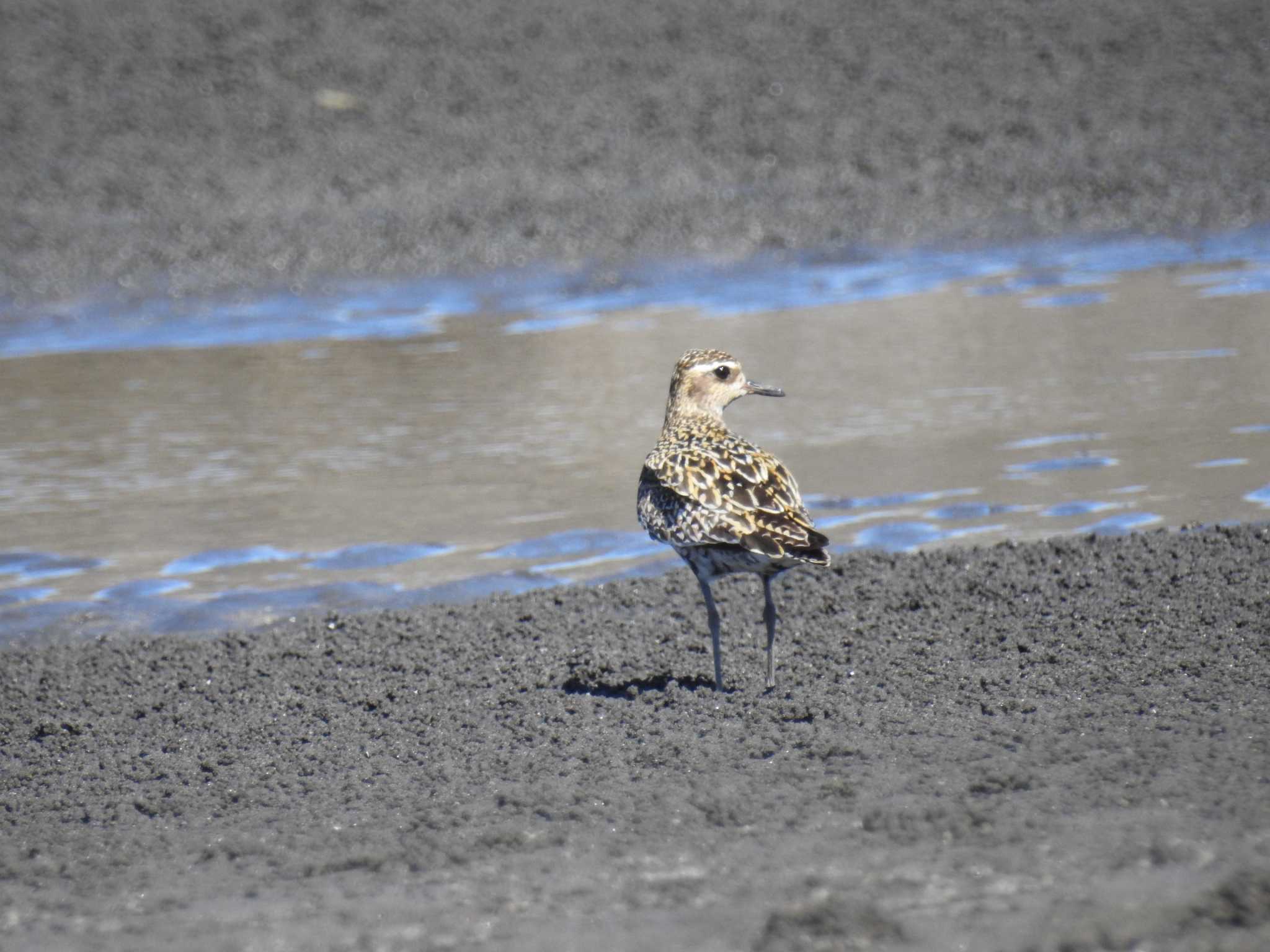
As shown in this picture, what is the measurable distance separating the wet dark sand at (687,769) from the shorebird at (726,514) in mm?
441

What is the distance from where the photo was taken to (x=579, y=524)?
9.70 m

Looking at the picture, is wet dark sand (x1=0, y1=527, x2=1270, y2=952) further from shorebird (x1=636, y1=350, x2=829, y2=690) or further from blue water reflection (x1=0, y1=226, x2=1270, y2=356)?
blue water reflection (x1=0, y1=226, x2=1270, y2=356)

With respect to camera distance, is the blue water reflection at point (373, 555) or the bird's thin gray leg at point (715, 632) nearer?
the bird's thin gray leg at point (715, 632)

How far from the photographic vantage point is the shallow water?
362 inches

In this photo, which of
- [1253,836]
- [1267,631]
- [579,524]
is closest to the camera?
[1253,836]

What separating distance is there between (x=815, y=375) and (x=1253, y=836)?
28.8 feet

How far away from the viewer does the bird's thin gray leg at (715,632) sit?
6793 millimetres

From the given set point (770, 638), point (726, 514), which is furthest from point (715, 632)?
point (726, 514)

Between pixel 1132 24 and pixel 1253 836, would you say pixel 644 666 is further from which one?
pixel 1132 24

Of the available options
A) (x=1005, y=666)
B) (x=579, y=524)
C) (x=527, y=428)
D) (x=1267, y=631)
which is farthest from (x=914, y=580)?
(x=527, y=428)

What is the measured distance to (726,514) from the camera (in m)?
6.79

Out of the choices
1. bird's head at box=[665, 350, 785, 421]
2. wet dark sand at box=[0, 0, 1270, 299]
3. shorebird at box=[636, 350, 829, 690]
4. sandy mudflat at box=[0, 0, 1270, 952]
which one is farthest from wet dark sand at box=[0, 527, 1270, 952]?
wet dark sand at box=[0, 0, 1270, 299]

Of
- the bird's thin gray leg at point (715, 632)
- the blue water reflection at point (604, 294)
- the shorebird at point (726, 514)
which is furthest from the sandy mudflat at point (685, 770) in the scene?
the blue water reflection at point (604, 294)

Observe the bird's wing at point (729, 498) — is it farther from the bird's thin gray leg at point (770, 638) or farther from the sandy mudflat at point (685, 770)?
the sandy mudflat at point (685, 770)
